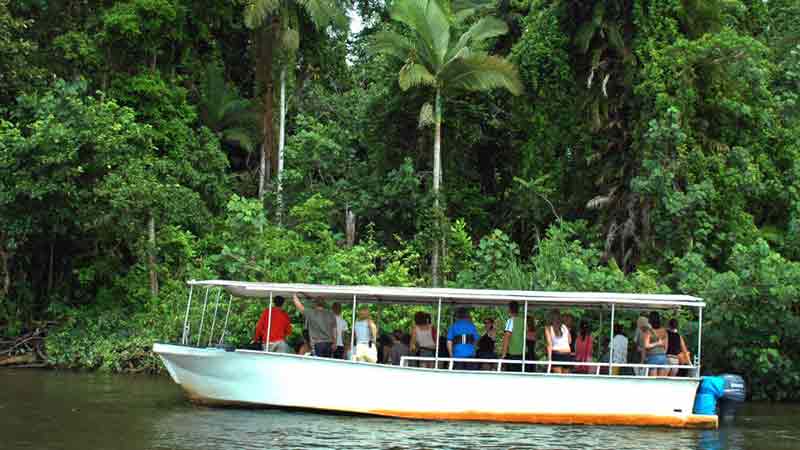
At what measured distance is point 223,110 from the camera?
35.7 metres

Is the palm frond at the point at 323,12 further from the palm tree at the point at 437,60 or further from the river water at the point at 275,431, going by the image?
the river water at the point at 275,431

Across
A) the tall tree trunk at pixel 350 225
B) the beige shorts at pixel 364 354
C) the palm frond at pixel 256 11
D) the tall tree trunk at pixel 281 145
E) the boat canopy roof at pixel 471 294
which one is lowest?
the beige shorts at pixel 364 354

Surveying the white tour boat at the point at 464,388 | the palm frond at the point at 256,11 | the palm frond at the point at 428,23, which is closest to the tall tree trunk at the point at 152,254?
the palm frond at the point at 256,11

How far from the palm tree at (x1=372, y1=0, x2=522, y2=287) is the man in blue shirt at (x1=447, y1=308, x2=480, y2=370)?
11443mm

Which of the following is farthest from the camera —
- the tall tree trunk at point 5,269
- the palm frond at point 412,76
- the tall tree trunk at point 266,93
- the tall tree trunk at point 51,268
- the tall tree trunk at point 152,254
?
the tall tree trunk at point 266,93

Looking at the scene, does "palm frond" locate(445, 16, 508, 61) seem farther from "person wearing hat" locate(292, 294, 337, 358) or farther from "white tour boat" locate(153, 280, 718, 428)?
"white tour boat" locate(153, 280, 718, 428)

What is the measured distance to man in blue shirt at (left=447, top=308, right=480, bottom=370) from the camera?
17.4 meters

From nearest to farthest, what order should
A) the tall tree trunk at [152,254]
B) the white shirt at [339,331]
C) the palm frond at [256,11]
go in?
the white shirt at [339,331], the tall tree trunk at [152,254], the palm frond at [256,11]

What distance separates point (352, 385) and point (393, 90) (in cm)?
1675

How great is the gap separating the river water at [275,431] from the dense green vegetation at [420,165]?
5.96 metres

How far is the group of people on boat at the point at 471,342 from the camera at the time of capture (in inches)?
687

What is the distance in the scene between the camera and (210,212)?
32875 millimetres

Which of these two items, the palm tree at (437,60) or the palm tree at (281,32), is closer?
the palm tree at (437,60)

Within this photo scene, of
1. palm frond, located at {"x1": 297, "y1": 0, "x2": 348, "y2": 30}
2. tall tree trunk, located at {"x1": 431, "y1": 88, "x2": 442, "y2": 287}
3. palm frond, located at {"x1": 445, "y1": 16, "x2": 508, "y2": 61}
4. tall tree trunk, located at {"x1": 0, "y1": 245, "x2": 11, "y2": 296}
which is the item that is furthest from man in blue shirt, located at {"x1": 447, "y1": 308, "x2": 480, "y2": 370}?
palm frond, located at {"x1": 297, "y1": 0, "x2": 348, "y2": 30}
